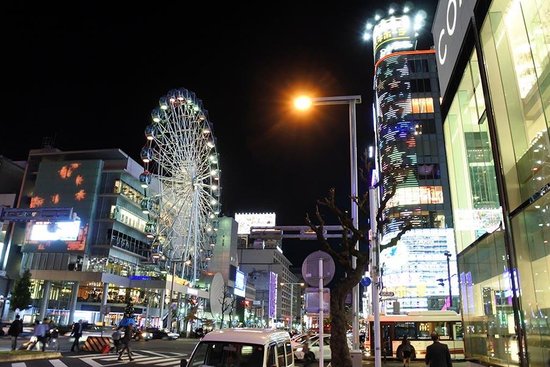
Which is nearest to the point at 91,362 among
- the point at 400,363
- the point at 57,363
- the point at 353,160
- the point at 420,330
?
the point at 57,363

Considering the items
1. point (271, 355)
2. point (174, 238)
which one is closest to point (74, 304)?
point (174, 238)

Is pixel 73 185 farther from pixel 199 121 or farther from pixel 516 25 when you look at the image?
pixel 516 25

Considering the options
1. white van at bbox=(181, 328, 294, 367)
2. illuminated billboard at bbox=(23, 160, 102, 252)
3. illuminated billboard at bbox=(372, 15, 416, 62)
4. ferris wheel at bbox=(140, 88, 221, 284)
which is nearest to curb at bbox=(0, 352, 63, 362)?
white van at bbox=(181, 328, 294, 367)

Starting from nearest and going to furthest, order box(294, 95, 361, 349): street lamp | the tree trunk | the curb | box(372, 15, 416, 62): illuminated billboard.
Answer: the tree trunk < box(294, 95, 361, 349): street lamp < the curb < box(372, 15, 416, 62): illuminated billboard

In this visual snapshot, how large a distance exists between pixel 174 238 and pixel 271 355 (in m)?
49.3

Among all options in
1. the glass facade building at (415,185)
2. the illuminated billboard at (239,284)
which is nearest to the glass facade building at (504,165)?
the glass facade building at (415,185)

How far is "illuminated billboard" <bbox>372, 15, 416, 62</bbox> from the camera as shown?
79.7 meters

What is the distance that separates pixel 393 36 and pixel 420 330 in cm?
6686

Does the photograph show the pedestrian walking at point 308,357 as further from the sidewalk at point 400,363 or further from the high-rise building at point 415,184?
the high-rise building at point 415,184

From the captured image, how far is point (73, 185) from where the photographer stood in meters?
67.6

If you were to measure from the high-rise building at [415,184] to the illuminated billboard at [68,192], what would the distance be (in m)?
42.7

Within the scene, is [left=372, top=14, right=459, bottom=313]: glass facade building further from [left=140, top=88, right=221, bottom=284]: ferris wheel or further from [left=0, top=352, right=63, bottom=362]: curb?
[left=0, top=352, right=63, bottom=362]: curb

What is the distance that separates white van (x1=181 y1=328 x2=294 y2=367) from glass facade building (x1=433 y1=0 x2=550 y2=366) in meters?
4.33

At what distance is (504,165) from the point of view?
8.19 meters
